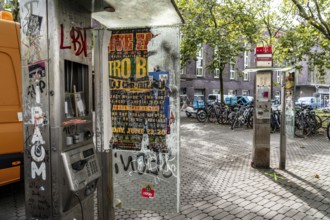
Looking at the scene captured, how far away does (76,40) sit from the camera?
2.35 meters

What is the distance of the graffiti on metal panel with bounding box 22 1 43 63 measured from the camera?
2135mm

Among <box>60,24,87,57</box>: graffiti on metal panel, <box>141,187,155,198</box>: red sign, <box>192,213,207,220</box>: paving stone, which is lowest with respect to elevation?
<box>192,213,207,220</box>: paving stone

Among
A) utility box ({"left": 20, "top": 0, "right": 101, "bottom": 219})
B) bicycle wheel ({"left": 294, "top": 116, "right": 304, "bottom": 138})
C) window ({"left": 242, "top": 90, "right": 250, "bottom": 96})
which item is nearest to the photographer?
utility box ({"left": 20, "top": 0, "right": 101, "bottom": 219})

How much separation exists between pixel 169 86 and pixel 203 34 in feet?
41.7

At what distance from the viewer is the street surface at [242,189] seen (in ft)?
12.5

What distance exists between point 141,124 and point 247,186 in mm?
2800

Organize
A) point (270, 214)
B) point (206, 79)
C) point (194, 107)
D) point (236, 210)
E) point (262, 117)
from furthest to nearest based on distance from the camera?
point (206, 79) → point (194, 107) → point (262, 117) → point (236, 210) → point (270, 214)

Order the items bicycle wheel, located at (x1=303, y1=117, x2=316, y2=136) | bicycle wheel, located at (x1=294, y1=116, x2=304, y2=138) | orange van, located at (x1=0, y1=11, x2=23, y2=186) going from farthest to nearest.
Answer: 1. bicycle wheel, located at (x1=294, y1=116, x2=304, y2=138)
2. bicycle wheel, located at (x1=303, y1=117, x2=316, y2=136)
3. orange van, located at (x1=0, y1=11, x2=23, y2=186)

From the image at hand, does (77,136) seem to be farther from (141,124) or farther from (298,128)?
(298,128)

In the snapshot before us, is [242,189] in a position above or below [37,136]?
below

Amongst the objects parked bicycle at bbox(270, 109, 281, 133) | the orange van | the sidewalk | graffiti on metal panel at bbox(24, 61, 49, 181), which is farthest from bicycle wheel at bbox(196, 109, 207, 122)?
graffiti on metal panel at bbox(24, 61, 49, 181)

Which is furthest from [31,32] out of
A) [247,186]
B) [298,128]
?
[298,128]

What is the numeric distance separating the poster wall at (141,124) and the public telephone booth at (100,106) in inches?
0.4

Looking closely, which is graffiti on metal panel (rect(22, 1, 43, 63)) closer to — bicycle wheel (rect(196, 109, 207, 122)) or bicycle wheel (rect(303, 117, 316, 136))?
bicycle wheel (rect(303, 117, 316, 136))
